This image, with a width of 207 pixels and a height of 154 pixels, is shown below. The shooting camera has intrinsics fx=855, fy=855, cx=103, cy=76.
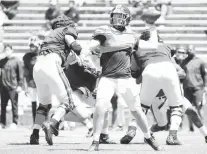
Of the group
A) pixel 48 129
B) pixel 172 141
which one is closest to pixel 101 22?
pixel 172 141

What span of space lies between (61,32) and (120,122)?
284 inches

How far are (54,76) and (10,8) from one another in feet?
54.2

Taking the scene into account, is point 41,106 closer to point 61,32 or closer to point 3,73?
point 61,32

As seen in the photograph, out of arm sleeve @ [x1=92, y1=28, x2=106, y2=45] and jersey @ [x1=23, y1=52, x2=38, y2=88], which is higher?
arm sleeve @ [x1=92, y1=28, x2=106, y2=45]

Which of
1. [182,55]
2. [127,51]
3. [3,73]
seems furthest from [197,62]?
[127,51]

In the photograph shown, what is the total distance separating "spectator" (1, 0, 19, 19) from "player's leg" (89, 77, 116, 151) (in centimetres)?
1715

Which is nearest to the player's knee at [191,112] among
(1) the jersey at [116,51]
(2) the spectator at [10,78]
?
(1) the jersey at [116,51]

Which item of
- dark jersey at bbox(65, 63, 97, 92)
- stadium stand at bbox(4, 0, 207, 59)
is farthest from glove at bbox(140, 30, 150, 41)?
stadium stand at bbox(4, 0, 207, 59)

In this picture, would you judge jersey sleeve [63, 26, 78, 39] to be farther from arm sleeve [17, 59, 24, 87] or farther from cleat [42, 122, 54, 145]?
arm sleeve [17, 59, 24, 87]

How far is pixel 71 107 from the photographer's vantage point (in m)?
11.5

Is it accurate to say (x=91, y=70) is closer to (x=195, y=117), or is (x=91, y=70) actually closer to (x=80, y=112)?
(x=80, y=112)

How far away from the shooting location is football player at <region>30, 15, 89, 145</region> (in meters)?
11.1

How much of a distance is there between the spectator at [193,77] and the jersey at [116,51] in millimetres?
8244

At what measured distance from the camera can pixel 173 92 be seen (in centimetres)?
1170
